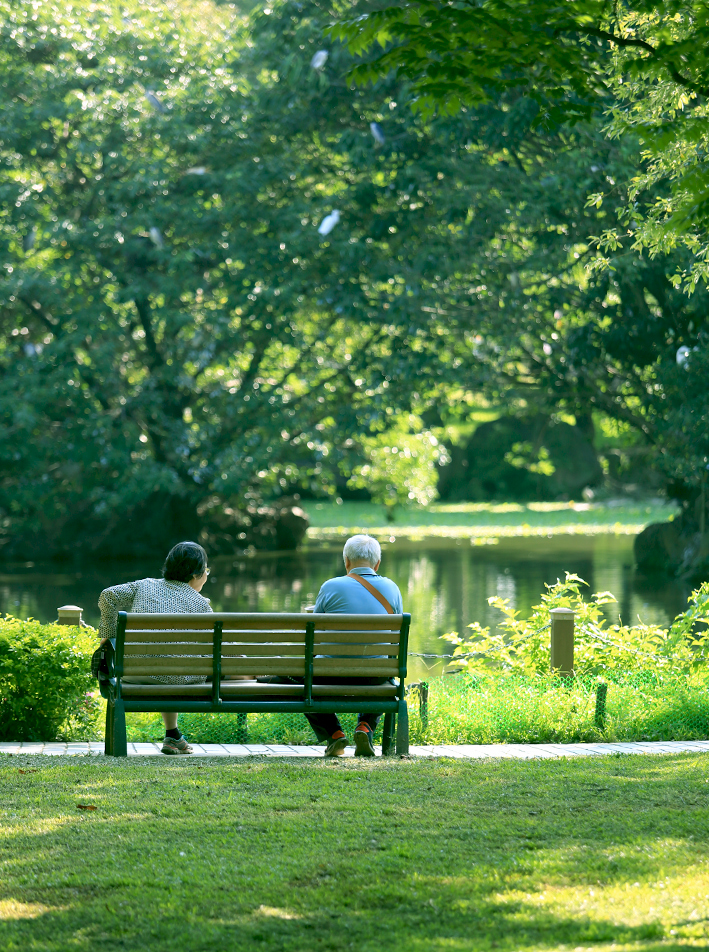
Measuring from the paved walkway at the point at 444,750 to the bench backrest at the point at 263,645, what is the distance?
0.51 m

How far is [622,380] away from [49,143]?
13.8 m

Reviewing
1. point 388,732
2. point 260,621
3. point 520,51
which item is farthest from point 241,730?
point 520,51

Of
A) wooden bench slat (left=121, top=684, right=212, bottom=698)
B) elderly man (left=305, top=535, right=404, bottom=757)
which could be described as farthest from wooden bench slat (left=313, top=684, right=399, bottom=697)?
wooden bench slat (left=121, top=684, right=212, bottom=698)

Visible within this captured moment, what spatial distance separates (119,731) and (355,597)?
1.55 metres

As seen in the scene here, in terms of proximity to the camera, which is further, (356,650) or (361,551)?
(361,551)

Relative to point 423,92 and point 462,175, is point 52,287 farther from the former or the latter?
point 423,92

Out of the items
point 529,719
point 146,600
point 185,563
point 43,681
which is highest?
point 185,563

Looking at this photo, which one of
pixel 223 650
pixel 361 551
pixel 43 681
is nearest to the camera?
pixel 223 650

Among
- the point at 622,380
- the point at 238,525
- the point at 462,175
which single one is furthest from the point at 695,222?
the point at 238,525

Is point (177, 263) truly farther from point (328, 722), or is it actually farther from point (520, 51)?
point (520, 51)

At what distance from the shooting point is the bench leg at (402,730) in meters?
7.07

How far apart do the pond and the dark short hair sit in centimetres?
553

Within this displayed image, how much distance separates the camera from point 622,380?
85.7 feet

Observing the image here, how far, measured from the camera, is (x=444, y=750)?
25.0 feet
